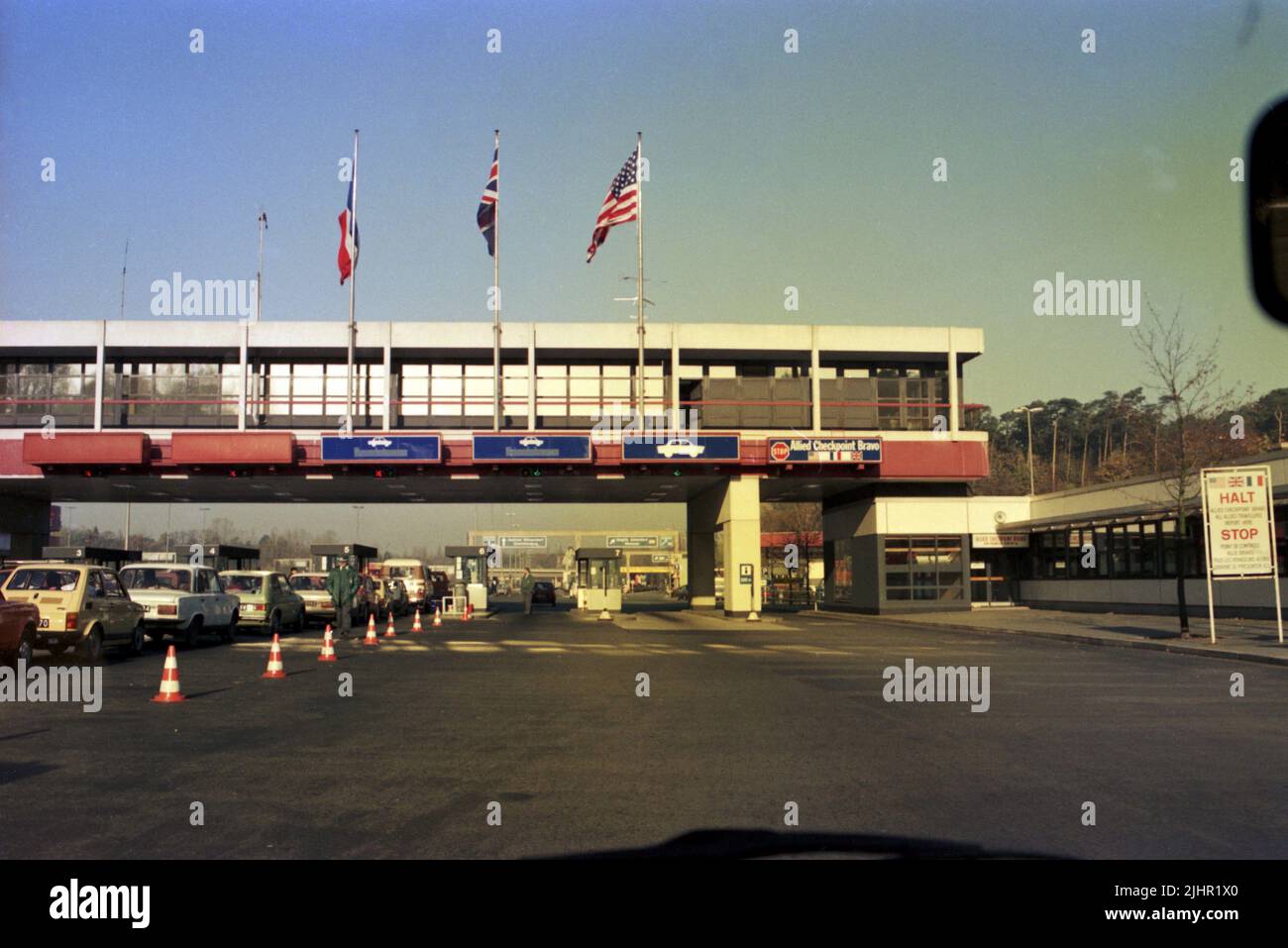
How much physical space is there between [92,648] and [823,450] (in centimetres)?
2676

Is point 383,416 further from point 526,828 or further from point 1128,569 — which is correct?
point 526,828

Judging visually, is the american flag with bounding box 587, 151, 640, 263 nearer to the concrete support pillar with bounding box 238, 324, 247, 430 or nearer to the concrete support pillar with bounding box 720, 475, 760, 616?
the concrete support pillar with bounding box 720, 475, 760, 616

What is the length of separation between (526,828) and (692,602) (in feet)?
154

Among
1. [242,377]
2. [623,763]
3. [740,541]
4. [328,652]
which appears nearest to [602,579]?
[740,541]

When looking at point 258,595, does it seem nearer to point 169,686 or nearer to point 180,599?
point 180,599

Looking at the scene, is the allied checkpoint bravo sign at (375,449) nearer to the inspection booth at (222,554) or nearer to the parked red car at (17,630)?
the inspection booth at (222,554)

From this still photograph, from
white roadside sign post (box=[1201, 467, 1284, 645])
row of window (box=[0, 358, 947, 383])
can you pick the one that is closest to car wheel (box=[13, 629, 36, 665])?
white roadside sign post (box=[1201, 467, 1284, 645])

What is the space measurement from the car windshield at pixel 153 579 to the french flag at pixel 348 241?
58.9 ft

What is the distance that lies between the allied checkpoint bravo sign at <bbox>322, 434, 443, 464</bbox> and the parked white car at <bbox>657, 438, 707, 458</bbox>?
8498mm

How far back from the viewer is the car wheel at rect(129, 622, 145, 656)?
70.5 feet

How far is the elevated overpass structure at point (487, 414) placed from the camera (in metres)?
40.2

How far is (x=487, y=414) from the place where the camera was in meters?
47.2

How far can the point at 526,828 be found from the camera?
7465mm
